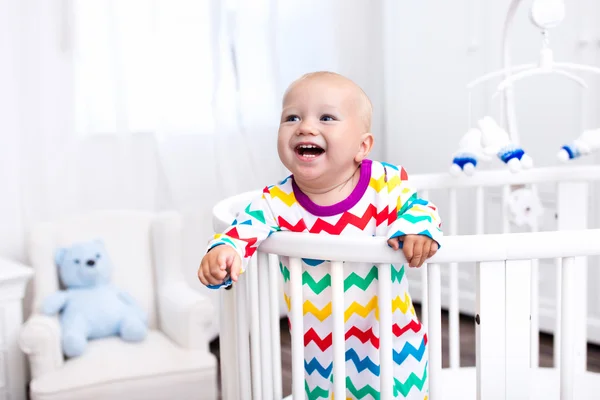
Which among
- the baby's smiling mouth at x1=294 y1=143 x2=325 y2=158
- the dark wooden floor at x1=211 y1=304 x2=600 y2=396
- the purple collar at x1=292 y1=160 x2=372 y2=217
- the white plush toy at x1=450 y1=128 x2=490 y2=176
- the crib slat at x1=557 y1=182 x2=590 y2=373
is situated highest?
the baby's smiling mouth at x1=294 y1=143 x2=325 y2=158

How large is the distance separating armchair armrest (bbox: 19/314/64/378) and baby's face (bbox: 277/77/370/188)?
37.5 inches

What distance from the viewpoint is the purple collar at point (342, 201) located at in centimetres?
100

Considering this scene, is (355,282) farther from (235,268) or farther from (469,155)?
(469,155)

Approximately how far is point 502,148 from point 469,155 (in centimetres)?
8

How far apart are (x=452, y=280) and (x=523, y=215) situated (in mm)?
206

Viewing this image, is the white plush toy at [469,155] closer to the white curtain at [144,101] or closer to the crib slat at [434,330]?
the crib slat at [434,330]

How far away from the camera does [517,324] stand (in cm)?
90

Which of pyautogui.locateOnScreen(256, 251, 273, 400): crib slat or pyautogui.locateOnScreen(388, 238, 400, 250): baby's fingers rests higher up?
pyautogui.locateOnScreen(388, 238, 400, 250): baby's fingers

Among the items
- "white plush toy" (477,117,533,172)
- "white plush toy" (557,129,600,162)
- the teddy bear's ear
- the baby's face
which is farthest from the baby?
the teddy bear's ear

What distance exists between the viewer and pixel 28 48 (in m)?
1.88

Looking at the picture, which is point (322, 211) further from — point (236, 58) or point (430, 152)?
point (430, 152)

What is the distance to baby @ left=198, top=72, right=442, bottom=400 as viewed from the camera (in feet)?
3.23

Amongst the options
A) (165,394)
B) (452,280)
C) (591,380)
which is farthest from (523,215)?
(165,394)

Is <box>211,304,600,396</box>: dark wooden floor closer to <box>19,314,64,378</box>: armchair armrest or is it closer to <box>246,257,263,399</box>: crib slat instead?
<box>19,314,64,378</box>: armchair armrest
